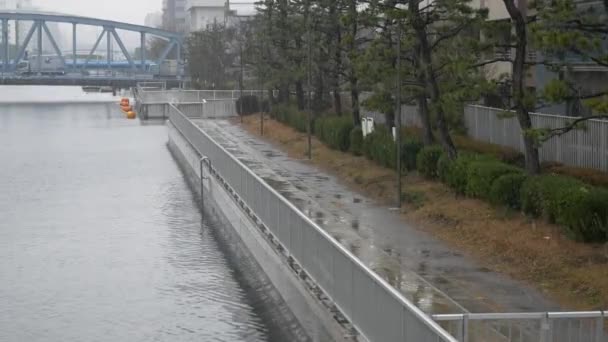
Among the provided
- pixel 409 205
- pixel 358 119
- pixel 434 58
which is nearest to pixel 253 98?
pixel 358 119

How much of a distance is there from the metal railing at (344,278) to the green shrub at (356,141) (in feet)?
42.2

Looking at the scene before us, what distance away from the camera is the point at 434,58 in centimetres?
3566

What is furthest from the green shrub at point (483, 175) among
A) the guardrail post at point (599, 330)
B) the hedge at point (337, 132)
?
the hedge at point (337, 132)

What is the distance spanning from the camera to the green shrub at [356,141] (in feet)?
126

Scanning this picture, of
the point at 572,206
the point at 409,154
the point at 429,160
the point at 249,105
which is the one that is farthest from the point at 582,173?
the point at 249,105

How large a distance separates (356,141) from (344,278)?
78.7 ft

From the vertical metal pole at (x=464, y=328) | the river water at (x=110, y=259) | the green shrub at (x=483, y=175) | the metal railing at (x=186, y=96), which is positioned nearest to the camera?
the vertical metal pole at (x=464, y=328)

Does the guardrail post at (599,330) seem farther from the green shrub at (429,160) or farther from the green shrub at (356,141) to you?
the green shrub at (356,141)

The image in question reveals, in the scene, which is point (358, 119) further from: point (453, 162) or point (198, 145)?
point (453, 162)

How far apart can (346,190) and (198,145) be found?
38.4ft

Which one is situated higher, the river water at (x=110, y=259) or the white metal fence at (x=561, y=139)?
the white metal fence at (x=561, y=139)

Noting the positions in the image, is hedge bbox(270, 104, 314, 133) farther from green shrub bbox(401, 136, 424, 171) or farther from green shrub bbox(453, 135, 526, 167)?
green shrub bbox(401, 136, 424, 171)

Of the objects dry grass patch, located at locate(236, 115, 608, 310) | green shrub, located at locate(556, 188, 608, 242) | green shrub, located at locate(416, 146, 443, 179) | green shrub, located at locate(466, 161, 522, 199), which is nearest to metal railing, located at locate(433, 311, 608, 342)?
dry grass patch, located at locate(236, 115, 608, 310)

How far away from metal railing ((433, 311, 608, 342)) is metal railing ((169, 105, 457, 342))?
19.0 inches
